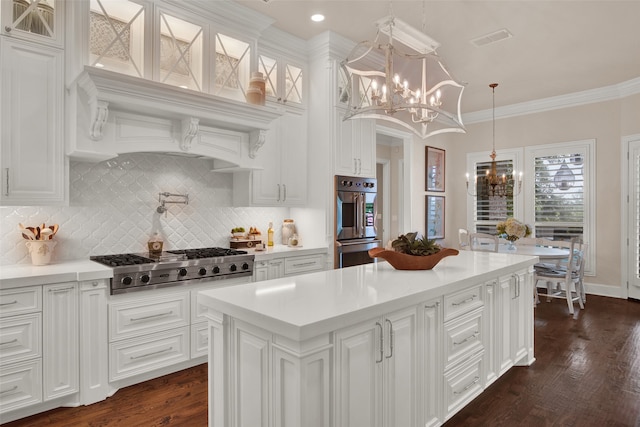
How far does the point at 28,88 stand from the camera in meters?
2.58

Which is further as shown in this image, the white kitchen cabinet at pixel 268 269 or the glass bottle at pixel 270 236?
the glass bottle at pixel 270 236

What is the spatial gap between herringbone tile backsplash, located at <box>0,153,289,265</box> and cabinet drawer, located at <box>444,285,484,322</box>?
2445 millimetres

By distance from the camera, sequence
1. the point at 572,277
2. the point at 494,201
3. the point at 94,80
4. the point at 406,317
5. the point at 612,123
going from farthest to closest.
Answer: the point at 494,201 < the point at 612,123 < the point at 572,277 < the point at 94,80 < the point at 406,317

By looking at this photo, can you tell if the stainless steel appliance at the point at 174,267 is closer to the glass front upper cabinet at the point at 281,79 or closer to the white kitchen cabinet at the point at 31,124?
the white kitchen cabinet at the point at 31,124

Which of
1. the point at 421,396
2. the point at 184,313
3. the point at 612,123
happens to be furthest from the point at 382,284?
the point at 612,123

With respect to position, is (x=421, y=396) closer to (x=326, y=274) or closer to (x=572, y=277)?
(x=326, y=274)

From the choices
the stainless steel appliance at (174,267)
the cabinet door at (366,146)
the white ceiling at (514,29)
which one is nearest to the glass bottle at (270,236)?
the stainless steel appliance at (174,267)

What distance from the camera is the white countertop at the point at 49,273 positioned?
92.0 inches

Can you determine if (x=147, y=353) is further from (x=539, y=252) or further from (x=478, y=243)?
(x=539, y=252)

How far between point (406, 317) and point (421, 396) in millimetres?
474

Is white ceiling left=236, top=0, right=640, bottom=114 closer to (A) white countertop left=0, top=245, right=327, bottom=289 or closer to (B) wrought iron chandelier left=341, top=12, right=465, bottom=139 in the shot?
(B) wrought iron chandelier left=341, top=12, right=465, bottom=139

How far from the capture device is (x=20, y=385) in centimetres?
238

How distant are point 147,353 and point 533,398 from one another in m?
2.82

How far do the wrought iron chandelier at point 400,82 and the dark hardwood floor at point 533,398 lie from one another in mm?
1916
